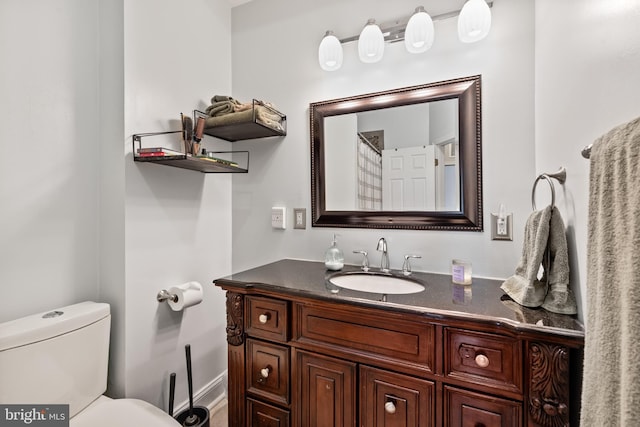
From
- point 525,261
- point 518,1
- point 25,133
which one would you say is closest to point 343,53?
point 518,1

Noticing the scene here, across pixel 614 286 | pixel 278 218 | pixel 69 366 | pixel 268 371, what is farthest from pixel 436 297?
pixel 69 366

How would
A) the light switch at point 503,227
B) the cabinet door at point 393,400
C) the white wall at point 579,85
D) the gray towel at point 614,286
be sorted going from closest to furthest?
the gray towel at point 614,286 < the white wall at point 579,85 < the cabinet door at point 393,400 < the light switch at point 503,227

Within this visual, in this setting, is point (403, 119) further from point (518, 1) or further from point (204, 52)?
point (204, 52)

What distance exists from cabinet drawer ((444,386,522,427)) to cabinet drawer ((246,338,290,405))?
1.89 feet

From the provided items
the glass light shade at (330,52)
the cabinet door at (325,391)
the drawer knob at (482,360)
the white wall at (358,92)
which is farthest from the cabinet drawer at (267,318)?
the glass light shade at (330,52)

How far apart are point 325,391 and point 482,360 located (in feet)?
1.80

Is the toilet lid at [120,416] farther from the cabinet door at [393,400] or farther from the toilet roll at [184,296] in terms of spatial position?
the cabinet door at [393,400]

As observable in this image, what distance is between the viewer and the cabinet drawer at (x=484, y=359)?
797mm

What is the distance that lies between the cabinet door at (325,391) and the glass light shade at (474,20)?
4.58 ft

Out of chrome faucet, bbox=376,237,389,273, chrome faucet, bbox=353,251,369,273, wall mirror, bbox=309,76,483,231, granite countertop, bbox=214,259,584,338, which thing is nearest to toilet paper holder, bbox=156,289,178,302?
granite countertop, bbox=214,259,584,338

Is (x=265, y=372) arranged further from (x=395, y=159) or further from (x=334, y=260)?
(x=395, y=159)

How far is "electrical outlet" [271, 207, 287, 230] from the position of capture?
172cm

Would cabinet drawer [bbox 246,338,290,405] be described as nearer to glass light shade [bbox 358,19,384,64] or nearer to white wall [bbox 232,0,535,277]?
white wall [bbox 232,0,535,277]

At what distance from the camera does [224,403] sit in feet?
5.90
